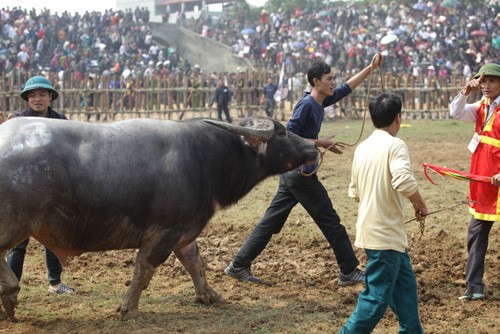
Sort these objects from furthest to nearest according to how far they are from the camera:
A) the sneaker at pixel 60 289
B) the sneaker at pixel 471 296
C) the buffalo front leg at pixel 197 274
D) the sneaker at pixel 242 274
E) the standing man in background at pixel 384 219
→ 1. the sneaker at pixel 242 274
2. the sneaker at pixel 60 289
3. the buffalo front leg at pixel 197 274
4. the sneaker at pixel 471 296
5. the standing man in background at pixel 384 219

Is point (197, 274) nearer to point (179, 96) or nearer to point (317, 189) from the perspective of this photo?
point (317, 189)

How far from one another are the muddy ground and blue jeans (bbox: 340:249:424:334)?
638 millimetres

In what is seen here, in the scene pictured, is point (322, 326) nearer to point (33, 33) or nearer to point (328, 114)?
point (328, 114)

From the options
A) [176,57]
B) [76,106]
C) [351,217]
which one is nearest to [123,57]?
[176,57]

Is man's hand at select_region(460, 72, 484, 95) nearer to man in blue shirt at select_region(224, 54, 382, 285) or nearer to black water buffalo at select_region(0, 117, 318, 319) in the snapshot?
man in blue shirt at select_region(224, 54, 382, 285)

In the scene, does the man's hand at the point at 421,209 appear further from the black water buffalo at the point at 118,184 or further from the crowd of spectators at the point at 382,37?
the crowd of spectators at the point at 382,37

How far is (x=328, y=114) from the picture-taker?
89.5ft

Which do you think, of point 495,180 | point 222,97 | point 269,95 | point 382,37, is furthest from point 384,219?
point 382,37

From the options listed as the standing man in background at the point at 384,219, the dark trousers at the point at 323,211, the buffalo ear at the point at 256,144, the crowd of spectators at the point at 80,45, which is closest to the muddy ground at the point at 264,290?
the dark trousers at the point at 323,211

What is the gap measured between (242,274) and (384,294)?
2.59m

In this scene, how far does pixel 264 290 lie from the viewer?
689cm

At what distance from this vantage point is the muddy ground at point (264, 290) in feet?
19.0

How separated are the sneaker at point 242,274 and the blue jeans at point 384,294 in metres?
2.34

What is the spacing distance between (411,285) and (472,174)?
1.68 m
